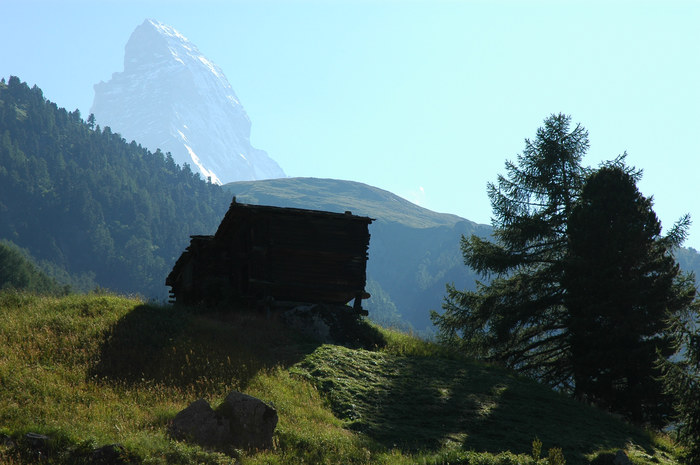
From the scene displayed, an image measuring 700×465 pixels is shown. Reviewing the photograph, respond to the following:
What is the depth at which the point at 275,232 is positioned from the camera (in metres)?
28.1

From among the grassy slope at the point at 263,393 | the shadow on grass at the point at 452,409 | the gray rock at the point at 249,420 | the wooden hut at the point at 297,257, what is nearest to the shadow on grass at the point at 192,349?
the grassy slope at the point at 263,393

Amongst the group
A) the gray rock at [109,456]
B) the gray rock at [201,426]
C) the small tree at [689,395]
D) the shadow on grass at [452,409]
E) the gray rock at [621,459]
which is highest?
the small tree at [689,395]

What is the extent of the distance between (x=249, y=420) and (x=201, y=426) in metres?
1.02

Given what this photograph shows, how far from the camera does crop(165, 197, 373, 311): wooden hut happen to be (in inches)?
1098

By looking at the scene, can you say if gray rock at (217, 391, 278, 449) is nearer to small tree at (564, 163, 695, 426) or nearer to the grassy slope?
the grassy slope

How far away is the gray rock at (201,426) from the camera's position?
12828 mm

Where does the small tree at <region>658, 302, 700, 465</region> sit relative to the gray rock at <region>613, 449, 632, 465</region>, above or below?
above

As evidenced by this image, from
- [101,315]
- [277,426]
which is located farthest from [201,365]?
[101,315]

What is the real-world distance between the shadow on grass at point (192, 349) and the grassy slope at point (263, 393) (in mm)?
54

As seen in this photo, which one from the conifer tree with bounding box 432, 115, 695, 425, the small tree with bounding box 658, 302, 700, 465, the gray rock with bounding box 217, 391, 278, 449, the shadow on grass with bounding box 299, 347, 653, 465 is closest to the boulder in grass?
the gray rock with bounding box 217, 391, 278, 449

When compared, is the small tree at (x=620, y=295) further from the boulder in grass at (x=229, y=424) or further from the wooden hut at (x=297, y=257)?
the boulder in grass at (x=229, y=424)

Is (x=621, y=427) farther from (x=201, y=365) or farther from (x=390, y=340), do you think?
(x=201, y=365)

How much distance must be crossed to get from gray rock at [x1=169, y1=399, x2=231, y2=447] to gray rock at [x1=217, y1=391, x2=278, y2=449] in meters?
0.21

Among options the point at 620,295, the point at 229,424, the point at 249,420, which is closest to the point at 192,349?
the point at 229,424
